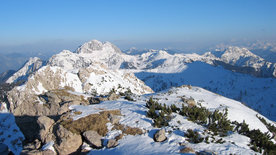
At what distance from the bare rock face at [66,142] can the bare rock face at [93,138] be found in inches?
49.7

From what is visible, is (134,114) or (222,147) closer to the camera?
(222,147)

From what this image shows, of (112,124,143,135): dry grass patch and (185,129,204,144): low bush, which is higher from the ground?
(185,129,204,144): low bush

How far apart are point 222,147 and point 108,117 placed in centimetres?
1636

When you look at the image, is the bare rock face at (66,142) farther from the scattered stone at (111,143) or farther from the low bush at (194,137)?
the low bush at (194,137)

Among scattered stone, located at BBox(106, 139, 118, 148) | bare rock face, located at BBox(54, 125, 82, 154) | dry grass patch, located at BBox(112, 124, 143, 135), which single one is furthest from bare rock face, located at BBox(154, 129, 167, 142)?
bare rock face, located at BBox(54, 125, 82, 154)

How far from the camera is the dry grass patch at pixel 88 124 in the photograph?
22.6 metres

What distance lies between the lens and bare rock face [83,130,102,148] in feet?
68.0

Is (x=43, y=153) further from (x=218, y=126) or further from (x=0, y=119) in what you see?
(x=0, y=119)

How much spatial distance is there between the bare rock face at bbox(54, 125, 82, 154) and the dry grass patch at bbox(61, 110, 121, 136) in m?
0.75

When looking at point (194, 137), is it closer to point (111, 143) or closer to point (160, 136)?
point (160, 136)

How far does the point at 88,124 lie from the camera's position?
77.8 feet

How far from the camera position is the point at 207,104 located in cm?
4850

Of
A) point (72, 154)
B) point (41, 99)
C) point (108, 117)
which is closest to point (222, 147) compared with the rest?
point (108, 117)

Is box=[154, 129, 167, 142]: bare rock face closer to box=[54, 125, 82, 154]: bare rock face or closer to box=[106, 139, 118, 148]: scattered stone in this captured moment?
box=[106, 139, 118, 148]: scattered stone
